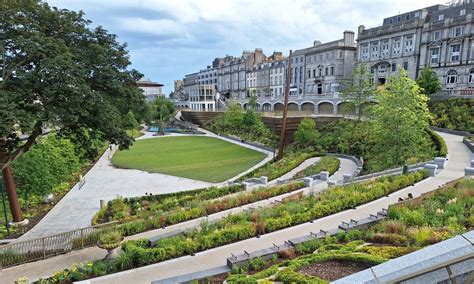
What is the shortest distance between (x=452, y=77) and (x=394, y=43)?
12.1 meters

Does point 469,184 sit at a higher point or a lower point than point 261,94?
lower

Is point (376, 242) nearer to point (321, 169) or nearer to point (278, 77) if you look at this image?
point (321, 169)

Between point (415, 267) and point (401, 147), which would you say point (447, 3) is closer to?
point (401, 147)

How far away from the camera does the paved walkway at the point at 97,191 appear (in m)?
18.3

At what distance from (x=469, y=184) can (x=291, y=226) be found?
8442 mm

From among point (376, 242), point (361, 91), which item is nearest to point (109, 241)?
point (376, 242)

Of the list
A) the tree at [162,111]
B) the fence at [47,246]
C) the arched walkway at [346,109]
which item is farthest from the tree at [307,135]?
the tree at [162,111]

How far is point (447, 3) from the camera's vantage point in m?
55.2

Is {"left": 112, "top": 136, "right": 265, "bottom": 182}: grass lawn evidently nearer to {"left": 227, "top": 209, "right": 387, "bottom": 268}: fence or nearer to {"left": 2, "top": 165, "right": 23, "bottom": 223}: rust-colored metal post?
{"left": 2, "top": 165, "right": 23, "bottom": 223}: rust-colored metal post

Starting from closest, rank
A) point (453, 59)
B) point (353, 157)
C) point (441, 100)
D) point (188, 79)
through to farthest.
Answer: point (353, 157) → point (441, 100) → point (453, 59) → point (188, 79)

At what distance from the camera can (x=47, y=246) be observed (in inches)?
491

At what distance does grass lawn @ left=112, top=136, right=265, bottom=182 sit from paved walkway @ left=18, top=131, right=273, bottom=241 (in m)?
1.79

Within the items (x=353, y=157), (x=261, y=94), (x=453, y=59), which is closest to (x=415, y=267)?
(x=353, y=157)

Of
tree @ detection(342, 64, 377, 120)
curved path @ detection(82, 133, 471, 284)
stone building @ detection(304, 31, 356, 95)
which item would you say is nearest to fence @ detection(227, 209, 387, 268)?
curved path @ detection(82, 133, 471, 284)
